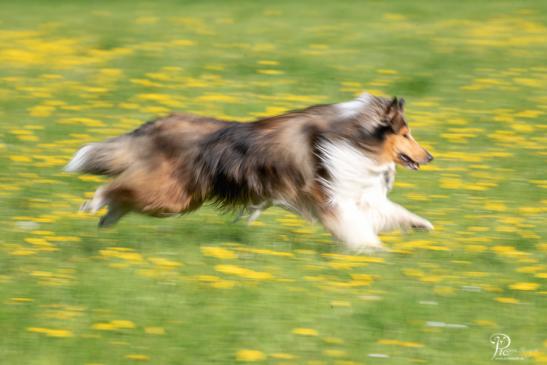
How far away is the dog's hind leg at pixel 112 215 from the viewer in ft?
23.8

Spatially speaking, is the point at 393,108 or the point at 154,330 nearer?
the point at 154,330

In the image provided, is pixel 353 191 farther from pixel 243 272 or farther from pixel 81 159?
pixel 81 159

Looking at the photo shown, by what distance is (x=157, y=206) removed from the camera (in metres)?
7.07

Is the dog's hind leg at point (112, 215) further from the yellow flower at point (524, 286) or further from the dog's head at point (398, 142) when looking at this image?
the yellow flower at point (524, 286)

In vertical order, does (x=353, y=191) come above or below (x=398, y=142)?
below

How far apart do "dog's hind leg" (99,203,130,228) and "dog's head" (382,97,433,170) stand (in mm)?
1817

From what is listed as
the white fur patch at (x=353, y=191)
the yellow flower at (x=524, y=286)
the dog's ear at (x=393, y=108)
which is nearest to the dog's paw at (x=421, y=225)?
the white fur patch at (x=353, y=191)

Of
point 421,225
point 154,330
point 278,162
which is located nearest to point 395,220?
point 421,225

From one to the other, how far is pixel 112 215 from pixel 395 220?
77.5 inches

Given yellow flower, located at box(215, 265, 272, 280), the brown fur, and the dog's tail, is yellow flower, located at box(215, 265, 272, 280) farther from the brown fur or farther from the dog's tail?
the dog's tail
